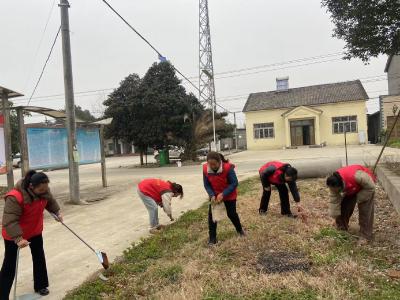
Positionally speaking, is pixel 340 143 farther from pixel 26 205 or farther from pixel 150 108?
pixel 26 205

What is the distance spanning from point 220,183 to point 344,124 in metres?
35.3

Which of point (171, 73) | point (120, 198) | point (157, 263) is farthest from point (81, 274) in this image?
point (171, 73)

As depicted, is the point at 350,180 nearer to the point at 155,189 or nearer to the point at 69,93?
the point at 155,189

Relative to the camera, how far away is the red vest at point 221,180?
19.8 feet

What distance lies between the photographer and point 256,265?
5.00m

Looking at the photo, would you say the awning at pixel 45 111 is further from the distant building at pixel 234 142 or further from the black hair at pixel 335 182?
the distant building at pixel 234 142

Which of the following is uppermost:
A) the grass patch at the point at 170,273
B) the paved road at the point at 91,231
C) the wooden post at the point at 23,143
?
the wooden post at the point at 23,143

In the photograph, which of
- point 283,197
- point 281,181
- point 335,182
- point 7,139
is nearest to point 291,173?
point 281,181

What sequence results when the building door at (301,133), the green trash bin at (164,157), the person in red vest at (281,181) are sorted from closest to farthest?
the person in red vest at (281,181) → the green trash bin at (164,157) → the building door at (301,133)

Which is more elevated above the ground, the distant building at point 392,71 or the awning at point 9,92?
the distant building at point 392,71

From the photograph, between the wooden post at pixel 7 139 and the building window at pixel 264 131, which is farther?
the building window at pixel 264 131

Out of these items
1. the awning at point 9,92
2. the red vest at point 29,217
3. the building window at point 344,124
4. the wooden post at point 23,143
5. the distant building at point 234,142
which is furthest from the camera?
the distant building at point 234,142

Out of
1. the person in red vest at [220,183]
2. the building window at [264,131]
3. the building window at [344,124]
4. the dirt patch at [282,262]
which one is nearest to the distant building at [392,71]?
the building window at [344,124]

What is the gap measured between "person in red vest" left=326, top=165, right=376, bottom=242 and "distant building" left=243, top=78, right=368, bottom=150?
3429cm
